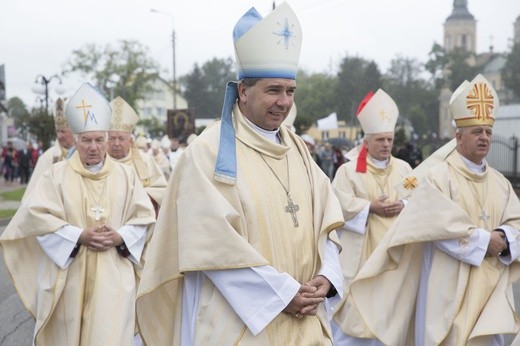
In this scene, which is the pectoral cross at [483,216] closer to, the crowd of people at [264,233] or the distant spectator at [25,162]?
the crowd of people at [264,233]

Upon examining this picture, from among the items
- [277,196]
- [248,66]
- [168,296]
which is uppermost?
[248,66]

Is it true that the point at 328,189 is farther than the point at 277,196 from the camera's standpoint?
Yes

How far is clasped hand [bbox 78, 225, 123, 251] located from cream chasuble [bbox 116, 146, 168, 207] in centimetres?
223

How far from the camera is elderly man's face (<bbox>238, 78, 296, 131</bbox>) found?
4094 mm

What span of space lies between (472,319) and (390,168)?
2897mm

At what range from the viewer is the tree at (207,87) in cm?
10306

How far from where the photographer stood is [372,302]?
22.0ft

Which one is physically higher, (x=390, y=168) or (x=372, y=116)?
(x=372, y=116)

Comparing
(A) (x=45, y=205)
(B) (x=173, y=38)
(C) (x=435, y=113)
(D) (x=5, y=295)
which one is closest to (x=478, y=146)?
(A) (x=45, y=205)

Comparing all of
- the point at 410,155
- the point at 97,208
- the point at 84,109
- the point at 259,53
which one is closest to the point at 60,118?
the point at 84,109

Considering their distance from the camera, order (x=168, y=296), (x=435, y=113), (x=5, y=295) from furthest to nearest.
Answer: (x=435, y=113)
(x=5, y=295)
(x=168, y=296)

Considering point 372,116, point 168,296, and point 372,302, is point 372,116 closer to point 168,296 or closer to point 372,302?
point 372,302

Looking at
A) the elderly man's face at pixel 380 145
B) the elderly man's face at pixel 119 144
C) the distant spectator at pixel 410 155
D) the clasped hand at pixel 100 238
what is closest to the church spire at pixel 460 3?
the distant spectator at pixel 410 155

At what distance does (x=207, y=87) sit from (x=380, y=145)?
105 meters
